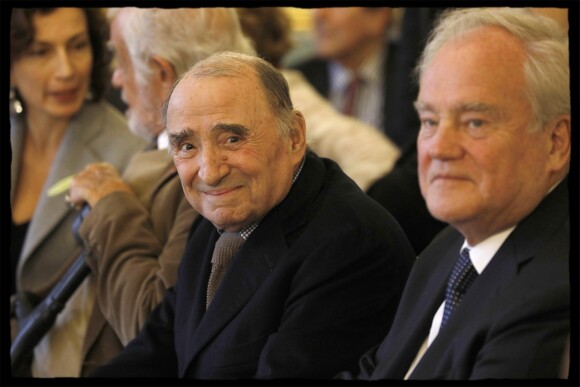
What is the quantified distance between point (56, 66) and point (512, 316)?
5.08ft

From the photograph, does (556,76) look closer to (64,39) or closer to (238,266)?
(238,266)

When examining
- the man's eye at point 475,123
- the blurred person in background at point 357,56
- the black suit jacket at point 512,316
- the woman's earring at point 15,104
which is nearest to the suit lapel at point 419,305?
the black suit jacket at point 512,316

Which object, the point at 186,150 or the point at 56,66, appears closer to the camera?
the point at 186,150

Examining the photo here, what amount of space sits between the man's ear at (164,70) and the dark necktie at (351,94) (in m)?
2.30

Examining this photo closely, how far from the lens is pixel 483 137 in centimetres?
189

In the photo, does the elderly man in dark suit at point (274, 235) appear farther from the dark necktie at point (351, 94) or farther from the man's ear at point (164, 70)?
the dark necktie at point (351, 94)

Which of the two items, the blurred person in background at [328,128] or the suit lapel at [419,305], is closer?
the suit lapel at [419,305]

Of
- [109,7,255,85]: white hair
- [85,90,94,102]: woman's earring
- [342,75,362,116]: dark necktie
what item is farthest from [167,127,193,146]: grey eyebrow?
[342,75,362,116]: dark necktie

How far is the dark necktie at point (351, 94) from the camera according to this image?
4836mm

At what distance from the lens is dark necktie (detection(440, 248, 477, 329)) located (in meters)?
1.99

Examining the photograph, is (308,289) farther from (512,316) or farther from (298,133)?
(512,316)

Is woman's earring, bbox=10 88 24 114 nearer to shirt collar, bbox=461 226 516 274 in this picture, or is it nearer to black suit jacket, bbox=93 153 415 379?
black suit jacket, bbox=93 153 415 379


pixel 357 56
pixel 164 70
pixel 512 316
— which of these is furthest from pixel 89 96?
pixel 357 56

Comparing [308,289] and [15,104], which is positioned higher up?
[15,104]
